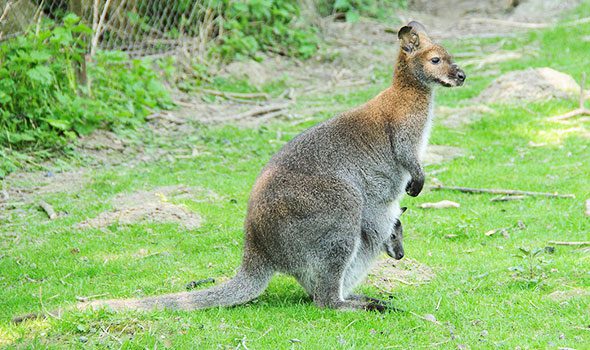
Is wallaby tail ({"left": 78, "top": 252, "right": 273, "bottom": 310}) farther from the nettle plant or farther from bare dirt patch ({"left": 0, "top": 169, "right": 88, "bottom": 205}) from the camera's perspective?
the nettle plant

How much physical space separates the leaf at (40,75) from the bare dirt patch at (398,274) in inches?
180

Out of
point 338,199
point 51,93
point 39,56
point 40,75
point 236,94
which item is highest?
point 338,199

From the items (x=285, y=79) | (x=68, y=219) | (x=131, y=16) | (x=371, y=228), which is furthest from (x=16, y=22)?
(x=371, y=228)

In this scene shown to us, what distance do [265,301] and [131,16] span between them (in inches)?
271

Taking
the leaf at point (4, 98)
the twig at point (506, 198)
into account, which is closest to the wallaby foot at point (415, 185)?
the twig at point (506, 198)

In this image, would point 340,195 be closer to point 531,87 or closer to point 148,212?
point 148,212

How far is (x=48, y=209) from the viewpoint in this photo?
792 centimetres

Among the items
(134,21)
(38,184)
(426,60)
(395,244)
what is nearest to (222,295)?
(395,244)

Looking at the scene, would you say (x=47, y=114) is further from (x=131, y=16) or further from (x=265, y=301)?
(x=265, y=301)

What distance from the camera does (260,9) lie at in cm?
1339

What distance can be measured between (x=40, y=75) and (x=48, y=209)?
6.21 feet

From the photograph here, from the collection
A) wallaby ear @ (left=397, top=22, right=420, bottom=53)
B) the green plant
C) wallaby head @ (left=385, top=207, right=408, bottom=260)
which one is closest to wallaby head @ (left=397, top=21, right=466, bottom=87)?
wallaby ear @ (left=397, top=22, right=420, bottom=53)

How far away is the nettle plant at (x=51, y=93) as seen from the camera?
9.23m

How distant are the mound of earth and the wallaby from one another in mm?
5197
